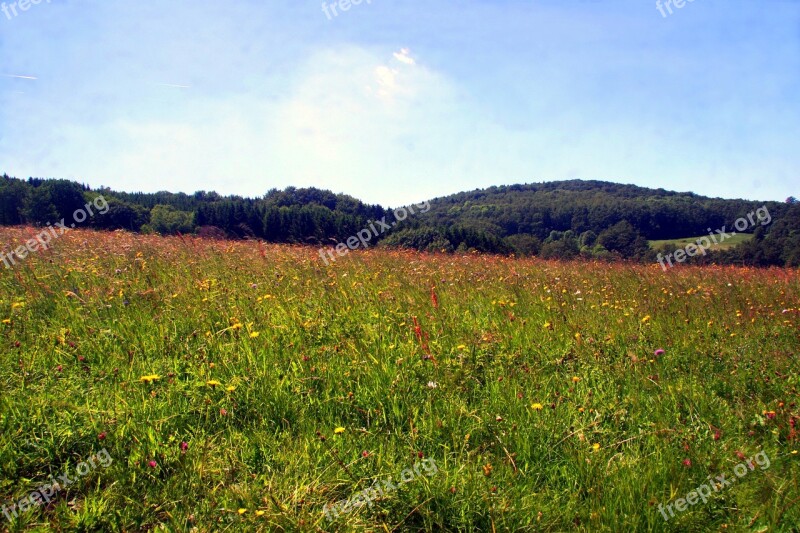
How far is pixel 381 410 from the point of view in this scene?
2.66m

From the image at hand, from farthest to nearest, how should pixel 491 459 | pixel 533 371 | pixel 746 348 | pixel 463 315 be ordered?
1. pixel 463 315
2. pixel 746 348
3. pixel 533 371
4. pixel 491 459

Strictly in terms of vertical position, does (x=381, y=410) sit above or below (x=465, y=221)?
below

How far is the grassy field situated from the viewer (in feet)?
6.27

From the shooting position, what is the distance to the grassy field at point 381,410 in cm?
191

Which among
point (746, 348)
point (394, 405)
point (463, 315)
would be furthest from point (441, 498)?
point (746, 348)

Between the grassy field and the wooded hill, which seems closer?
the grassy field

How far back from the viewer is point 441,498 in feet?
6.33

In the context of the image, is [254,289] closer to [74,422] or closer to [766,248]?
[74,422]

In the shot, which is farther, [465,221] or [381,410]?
[465,221]

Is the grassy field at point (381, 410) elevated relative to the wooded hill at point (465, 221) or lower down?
lower down

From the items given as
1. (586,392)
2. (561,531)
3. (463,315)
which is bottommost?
(561,531)

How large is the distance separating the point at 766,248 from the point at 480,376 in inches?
894

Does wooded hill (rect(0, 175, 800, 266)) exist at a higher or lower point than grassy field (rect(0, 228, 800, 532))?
higher

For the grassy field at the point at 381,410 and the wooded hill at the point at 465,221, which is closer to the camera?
the grassy field at the point at 381,410
